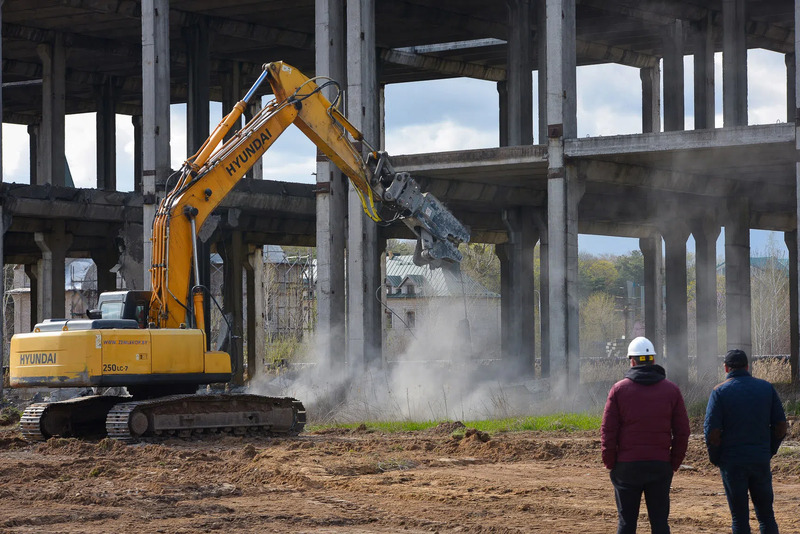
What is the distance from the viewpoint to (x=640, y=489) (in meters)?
8.49

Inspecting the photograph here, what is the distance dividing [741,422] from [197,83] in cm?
2759

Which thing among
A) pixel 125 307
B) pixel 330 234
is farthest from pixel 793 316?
pixel 125 307

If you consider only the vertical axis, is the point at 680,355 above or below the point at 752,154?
below

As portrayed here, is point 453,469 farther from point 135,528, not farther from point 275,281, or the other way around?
point 275,281

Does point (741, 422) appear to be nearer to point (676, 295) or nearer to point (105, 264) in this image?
point (676, 295)

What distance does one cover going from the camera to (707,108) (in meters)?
33.3

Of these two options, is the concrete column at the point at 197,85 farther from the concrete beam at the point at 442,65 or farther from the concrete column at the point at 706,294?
the concrete column at the point at 706,294

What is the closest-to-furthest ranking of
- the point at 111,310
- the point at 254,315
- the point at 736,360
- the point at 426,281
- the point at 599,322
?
the point at 736,360, the point at 111,310, the point at 254,315, the point at 426,281, the point at 599,322

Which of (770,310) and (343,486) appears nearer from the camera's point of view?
(343,486)

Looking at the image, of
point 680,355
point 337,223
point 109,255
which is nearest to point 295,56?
point 109,255

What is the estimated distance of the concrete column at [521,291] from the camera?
3378 cm

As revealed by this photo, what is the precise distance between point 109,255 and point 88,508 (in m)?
30.9

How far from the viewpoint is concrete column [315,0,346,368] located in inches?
1076

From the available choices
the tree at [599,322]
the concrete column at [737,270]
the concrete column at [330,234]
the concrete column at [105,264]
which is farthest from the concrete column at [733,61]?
the tree at [599,322]
